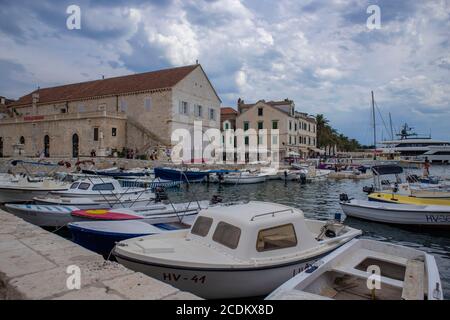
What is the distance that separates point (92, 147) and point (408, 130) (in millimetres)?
92084

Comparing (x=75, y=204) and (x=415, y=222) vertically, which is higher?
(x=75, y=204)

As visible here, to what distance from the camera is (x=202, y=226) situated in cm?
703

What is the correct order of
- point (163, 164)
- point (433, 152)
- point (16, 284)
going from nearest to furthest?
point (16, 284), point (163, 164), point (433, 152)

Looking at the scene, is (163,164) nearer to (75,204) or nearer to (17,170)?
(17,170)

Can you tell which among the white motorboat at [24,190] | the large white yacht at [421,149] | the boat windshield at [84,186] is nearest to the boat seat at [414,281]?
the boat windshield at [84,186]

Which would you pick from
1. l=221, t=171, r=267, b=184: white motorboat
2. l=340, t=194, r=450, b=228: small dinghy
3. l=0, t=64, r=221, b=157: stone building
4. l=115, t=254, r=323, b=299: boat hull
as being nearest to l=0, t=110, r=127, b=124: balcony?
l=0, t=64, r=221, b=157: stone building

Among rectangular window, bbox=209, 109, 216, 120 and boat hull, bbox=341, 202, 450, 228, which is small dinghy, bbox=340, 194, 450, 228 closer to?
boat hull, bbox=341, 202, 450, 228

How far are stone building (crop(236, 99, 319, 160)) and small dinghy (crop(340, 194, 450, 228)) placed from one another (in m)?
36.8

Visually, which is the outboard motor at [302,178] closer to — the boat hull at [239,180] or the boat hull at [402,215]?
the boat hull at [239,180]

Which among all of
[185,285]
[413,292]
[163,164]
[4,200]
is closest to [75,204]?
[4,200]

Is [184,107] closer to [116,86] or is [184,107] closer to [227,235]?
[116,86]

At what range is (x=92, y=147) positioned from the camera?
38.4 metres

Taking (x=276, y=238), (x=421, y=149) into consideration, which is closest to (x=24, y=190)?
(x=276, y=238)

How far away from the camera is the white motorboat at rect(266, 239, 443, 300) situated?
461 cm
